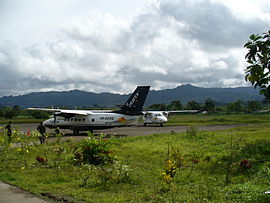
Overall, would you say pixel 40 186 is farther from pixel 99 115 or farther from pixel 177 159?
pixel 99 115

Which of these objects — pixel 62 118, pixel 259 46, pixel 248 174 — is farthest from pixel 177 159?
pixel 62 118

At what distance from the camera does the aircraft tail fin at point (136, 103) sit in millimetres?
31859

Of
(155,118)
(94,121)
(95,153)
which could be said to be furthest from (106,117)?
(95,153)

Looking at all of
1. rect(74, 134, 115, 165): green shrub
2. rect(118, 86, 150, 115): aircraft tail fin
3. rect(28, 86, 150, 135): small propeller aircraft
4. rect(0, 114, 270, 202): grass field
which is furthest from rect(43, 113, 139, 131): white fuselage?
rect(74, 134, 115, 165): green shrub

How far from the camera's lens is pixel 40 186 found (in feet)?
29.5

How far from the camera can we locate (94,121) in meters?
32.4

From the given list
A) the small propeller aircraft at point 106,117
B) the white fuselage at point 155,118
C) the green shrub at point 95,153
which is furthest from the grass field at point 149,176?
the white fuselage at point 155,118

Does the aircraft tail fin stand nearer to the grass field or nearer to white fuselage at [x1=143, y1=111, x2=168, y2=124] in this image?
white fuselage at [x1=143, y1=111, x2=168, y2=124]

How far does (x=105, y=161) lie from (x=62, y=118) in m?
21.9

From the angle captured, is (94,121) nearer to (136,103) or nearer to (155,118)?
(136,103)

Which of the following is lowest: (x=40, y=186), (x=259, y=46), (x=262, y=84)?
(x=40, y=186)

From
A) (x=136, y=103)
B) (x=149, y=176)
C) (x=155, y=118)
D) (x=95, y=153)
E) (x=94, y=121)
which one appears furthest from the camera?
(x=155, y=118)

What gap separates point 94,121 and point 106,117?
1.55 metres

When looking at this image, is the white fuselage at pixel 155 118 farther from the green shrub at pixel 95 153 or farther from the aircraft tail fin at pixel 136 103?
the green shrub at pixel 95 153
